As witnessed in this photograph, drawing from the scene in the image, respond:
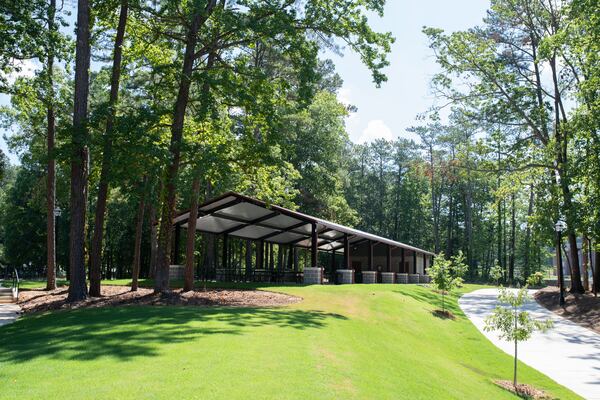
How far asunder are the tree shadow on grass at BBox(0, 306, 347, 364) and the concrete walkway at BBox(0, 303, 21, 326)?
1.84 ft

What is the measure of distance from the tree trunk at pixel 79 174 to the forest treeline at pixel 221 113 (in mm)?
44

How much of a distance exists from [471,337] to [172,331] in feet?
33.0

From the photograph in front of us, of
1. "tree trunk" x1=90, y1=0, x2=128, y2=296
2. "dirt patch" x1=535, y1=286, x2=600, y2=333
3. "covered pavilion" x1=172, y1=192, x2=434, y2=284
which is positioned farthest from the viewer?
"covered pavilion" x1=172, y1=192, x2=434, y2=284

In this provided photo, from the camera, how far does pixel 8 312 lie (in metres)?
14.9

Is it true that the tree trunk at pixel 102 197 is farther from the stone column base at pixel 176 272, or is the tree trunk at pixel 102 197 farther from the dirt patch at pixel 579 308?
the dirt patch at pixel 579 308

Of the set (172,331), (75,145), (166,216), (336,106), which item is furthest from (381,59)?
(336,106)

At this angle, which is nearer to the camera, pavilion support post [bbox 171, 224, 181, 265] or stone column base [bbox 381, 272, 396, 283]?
pavilion support post [bbox 171, 224, 181, 265]

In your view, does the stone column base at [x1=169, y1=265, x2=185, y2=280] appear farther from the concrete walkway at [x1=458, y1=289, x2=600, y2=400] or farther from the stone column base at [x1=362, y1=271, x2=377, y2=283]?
the concrete walkway at [x1=458, y1=289, x2=600, y2=400]

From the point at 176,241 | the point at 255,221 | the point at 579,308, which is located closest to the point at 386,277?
the point at 255,221

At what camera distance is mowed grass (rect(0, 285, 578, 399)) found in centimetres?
620

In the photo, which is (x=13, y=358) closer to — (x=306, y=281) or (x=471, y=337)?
(x=471, y=337)

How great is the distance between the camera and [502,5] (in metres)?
28.1

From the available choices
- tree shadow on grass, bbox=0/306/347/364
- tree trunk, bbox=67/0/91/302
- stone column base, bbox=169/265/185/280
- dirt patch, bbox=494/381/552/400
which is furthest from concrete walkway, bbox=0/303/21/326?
dirt patch, bbox=494/381/552/400

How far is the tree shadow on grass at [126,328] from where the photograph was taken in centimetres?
816
